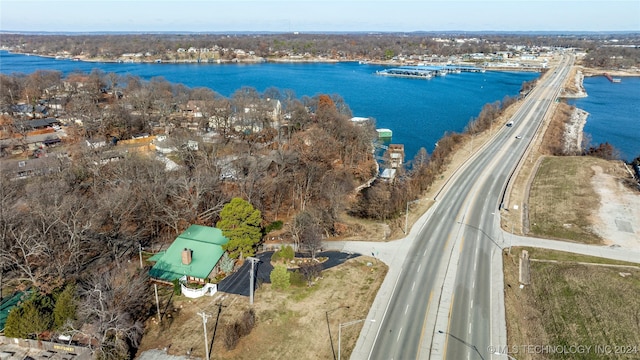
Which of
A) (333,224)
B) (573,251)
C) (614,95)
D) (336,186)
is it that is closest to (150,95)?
(336,186)

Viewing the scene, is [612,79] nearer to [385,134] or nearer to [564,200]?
[385,134]

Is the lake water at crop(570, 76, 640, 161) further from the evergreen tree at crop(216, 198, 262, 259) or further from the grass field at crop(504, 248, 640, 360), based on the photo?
the evergreen tree at crop(216, 198, 262, 259)

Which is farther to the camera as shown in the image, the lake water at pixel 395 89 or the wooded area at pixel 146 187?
the lake water at pixel 395 89

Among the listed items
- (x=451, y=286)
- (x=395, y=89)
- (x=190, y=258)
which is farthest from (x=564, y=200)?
(x=395, y=89)

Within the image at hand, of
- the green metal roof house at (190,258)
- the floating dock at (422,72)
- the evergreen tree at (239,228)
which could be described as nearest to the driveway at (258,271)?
the evergreen tree at (239,228)

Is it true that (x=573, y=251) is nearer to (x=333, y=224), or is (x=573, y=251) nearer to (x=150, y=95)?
(x=333, y=224)

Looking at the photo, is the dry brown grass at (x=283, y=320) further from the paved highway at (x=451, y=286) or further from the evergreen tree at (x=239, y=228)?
the evergreen tree at (x=239, y=228)
